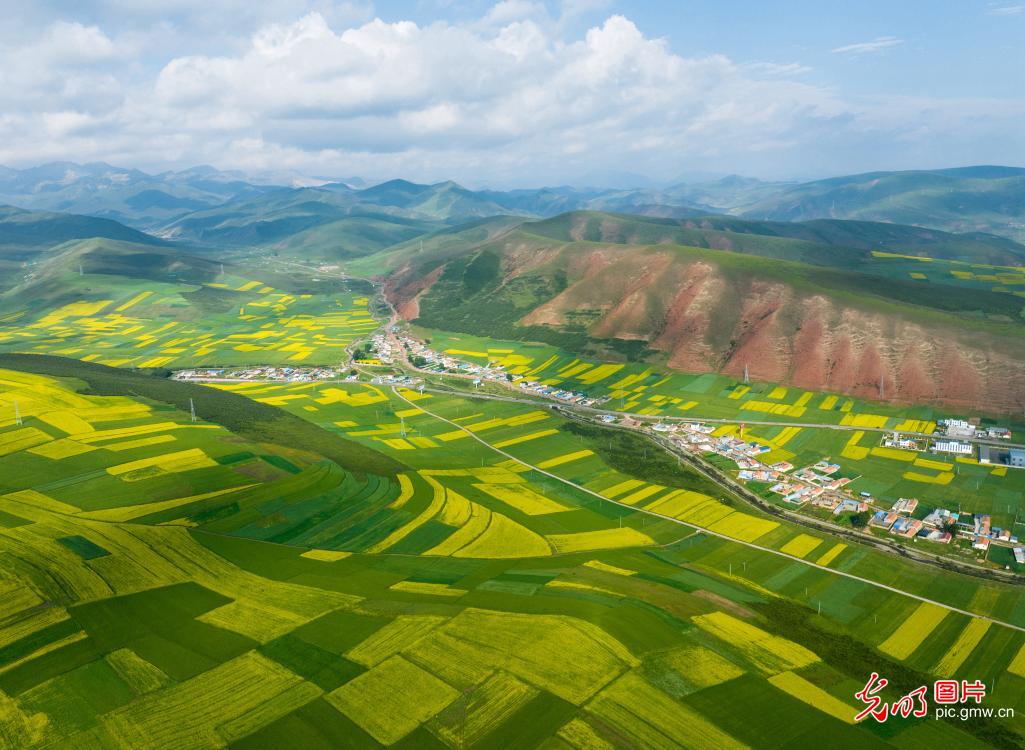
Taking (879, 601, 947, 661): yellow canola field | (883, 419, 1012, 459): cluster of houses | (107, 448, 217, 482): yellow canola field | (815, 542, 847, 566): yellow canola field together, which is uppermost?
(107, 448, 217, 482): yellow canola field

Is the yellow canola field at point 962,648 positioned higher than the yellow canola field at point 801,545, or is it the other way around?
the yellow canola field at point 801,545

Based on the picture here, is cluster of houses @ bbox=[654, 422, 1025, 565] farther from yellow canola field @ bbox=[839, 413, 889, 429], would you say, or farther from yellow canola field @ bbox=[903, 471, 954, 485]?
yellow canola field @ bbox=[839, 413, 889, 429]

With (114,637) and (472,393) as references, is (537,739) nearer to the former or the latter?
(114,637)

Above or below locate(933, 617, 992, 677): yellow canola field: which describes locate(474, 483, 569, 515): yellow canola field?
above

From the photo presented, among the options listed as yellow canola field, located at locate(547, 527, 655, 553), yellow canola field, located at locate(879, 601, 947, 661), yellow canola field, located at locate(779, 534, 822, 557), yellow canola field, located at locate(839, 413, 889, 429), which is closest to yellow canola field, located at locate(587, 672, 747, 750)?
yellow canola field, located at locate(879, 601, 947, 661)

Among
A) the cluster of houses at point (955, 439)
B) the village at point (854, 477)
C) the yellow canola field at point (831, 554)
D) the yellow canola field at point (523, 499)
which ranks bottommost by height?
the yellow canola field at point (831, 554)

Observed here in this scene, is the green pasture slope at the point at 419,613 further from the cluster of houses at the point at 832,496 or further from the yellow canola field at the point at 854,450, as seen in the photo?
the yellow canola field at the point at 854,450

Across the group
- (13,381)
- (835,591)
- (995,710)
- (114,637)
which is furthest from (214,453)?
(995,710)

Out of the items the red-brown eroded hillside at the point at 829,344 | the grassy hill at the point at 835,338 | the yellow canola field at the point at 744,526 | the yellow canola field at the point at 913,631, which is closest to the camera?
the yellow canola field at the point at 913,631

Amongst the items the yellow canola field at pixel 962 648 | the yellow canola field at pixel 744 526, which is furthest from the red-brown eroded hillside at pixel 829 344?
the yellow canola field at pixel 962 648
